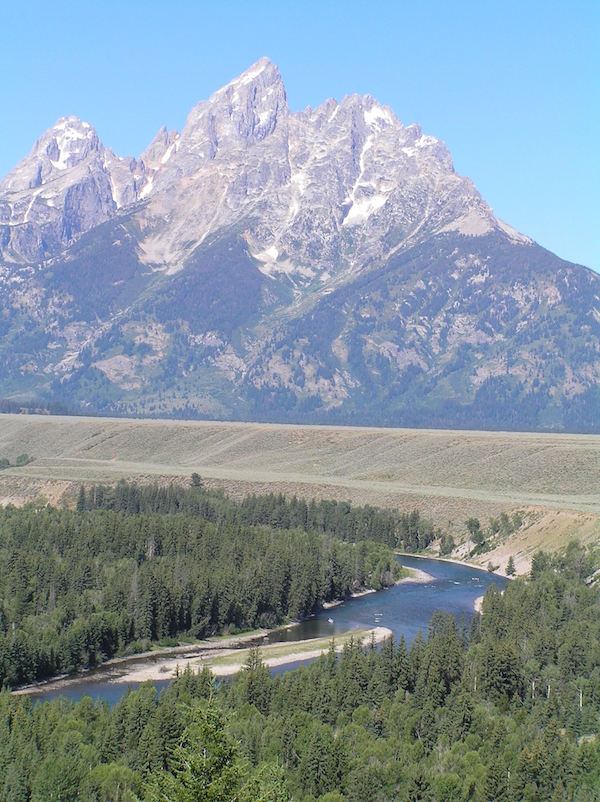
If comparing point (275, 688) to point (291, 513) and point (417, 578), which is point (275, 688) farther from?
point (291, 513)

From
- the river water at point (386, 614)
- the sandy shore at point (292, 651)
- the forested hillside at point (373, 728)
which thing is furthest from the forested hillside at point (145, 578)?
the forested hillside at point (373, 728)

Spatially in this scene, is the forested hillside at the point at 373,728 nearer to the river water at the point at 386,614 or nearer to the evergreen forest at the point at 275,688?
the evergreen forest at the point at 275,688

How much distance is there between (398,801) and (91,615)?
43.7 meters

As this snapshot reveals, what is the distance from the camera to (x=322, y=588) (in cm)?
11888

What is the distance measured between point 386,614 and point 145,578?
85.9 ft

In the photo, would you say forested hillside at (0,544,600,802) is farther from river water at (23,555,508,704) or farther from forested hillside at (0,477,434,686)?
forested hillside at (0,477,434,686)

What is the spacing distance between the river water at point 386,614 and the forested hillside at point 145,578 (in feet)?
9.49

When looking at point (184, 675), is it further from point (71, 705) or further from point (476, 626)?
point (476, 626)

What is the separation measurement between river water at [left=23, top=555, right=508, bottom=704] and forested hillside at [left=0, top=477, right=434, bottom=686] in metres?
2.89

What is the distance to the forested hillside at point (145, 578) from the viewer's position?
9069 centimetres

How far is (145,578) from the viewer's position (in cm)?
10262

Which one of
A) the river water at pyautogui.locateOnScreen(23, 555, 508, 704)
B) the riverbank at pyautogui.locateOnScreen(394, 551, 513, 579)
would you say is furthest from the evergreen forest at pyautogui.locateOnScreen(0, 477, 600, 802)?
the riverbank at pyautogui.locateOnScreen(394, 551, 513, 579)

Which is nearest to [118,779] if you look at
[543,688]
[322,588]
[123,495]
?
[543,688]

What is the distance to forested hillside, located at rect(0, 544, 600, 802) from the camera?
57188mm
